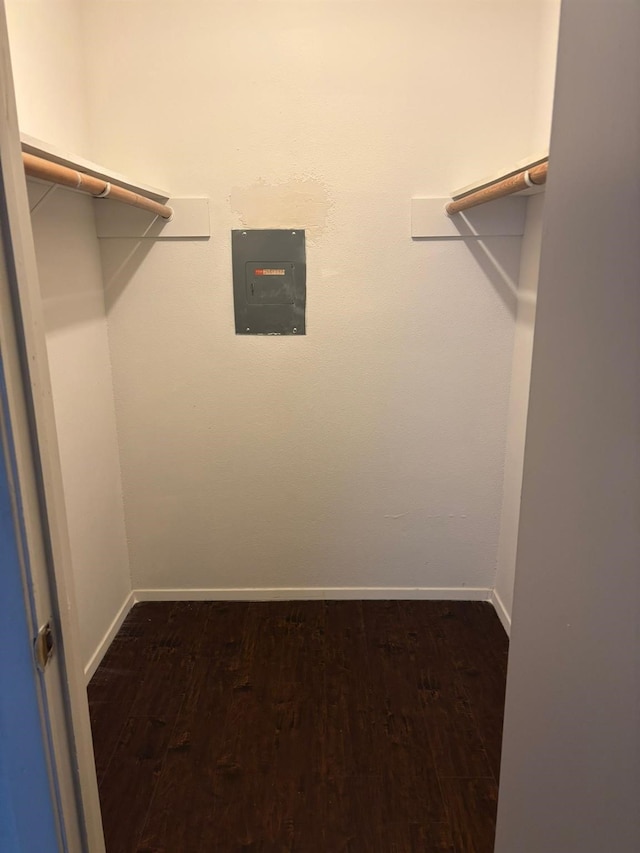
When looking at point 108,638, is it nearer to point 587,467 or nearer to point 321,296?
point 321,296

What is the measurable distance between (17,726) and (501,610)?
227 cm

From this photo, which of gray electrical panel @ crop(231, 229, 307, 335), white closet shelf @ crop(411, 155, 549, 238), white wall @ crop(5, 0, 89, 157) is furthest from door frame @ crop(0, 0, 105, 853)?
white closet shelf @ crop(411, 155, 549, 238)

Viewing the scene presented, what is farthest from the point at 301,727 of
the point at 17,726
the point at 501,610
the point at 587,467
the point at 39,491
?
the point at 587,467

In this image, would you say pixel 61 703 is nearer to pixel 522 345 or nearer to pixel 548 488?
pixel 548 488

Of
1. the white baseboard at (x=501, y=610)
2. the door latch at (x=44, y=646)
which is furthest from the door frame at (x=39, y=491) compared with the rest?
the white baseboard at (x=501, y=610)

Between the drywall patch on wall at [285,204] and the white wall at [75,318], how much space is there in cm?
61

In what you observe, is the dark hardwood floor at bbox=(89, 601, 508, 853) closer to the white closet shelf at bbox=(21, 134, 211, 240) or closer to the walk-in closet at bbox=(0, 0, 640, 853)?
the walk-in closet at bbox=(0, 0, 640, 853)

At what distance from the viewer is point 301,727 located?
80.3 inches

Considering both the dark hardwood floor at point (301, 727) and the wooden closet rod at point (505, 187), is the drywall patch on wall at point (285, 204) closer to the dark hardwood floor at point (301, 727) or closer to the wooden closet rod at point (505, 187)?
the wooden closet rod at point (505, 187)

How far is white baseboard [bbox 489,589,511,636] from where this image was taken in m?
2.57

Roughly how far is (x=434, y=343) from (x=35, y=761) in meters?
2.10

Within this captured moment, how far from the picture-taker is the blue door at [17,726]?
73cm

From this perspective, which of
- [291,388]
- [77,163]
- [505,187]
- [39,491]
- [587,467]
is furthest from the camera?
[291,388]

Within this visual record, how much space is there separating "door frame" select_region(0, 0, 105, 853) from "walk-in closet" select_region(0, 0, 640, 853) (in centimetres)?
85
